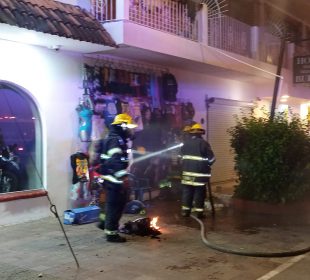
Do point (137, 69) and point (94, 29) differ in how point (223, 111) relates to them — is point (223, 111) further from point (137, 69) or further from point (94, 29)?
point (94, 29)

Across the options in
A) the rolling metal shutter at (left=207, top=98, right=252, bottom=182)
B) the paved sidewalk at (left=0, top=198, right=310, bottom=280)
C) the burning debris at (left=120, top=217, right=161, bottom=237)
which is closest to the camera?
the paved sidewalk at (left=0, top=198, right=310, bottom=280)

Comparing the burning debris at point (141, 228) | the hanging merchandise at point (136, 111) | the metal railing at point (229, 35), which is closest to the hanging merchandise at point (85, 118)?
the hanging merchandise at point (136, 111)

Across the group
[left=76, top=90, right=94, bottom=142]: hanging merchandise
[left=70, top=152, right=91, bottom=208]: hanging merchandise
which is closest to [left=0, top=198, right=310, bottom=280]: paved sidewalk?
[left=70, top=152, right=91, bottom=208]: hanging merchandise

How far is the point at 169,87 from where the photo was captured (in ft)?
40.0

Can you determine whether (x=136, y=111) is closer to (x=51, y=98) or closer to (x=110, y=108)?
(x=110, y=108)

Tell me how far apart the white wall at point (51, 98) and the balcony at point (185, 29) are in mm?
1257

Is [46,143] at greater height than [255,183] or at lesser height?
greater

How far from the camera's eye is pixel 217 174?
48.2ft

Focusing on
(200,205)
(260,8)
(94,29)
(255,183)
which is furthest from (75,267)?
(260,8)

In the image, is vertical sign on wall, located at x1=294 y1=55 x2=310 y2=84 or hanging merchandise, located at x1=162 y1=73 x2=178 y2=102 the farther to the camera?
vertical sign on wall, located at x1=294 y1=55 x2=310 y2=84

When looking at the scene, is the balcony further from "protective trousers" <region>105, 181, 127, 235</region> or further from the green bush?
"protective trousers" <region>105, 181, 127, 235</region>

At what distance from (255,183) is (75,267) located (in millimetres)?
5524

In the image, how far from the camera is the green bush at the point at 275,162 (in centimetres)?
1022

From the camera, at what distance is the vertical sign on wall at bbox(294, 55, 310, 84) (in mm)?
16375
